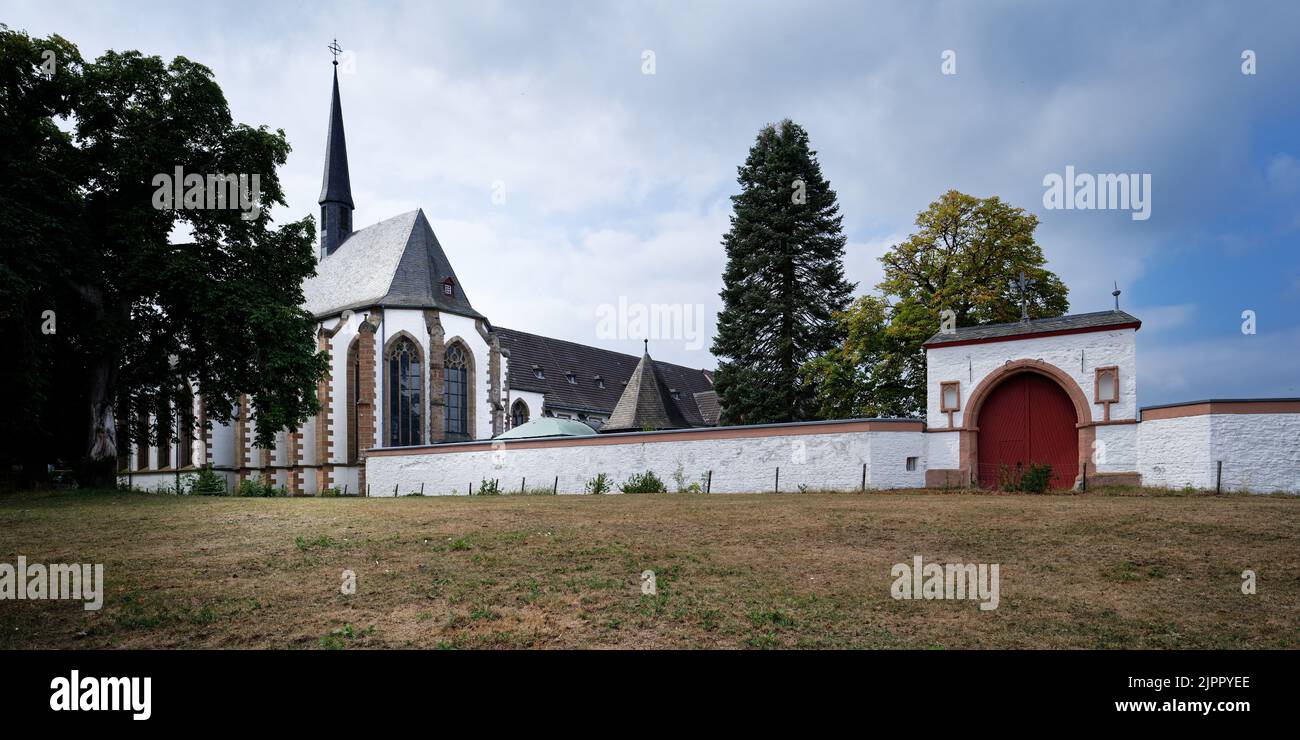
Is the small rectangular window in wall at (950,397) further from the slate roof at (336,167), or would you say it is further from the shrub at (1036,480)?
the slate roof at (336,167)

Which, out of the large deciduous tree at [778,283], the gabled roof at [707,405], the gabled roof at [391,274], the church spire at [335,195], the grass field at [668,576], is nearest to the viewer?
the grass field at [668,576]

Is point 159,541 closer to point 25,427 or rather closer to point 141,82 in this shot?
point 25,427

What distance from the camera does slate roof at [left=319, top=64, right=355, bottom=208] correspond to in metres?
50.8

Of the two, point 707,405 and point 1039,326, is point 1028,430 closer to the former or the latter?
point 1039,326

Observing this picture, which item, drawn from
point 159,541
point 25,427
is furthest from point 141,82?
point 159,541

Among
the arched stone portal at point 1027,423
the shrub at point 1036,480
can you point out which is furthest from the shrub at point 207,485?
the shrub at point 1036,480

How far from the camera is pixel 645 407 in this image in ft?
131

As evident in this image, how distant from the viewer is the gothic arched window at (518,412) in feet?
176

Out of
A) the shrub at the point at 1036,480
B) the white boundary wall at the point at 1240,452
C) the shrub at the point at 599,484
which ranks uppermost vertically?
the white boundary wall at the point at 1240,452

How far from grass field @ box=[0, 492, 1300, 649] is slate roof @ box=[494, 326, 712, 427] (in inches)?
1460

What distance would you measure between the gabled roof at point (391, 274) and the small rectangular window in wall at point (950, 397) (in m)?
27.3

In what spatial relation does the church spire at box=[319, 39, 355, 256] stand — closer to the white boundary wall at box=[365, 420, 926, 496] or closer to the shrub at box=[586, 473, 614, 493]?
the white boundary wall at box=[365, 420, 926, 496]

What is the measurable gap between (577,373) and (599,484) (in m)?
35.3

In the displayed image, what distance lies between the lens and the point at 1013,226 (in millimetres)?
31125
